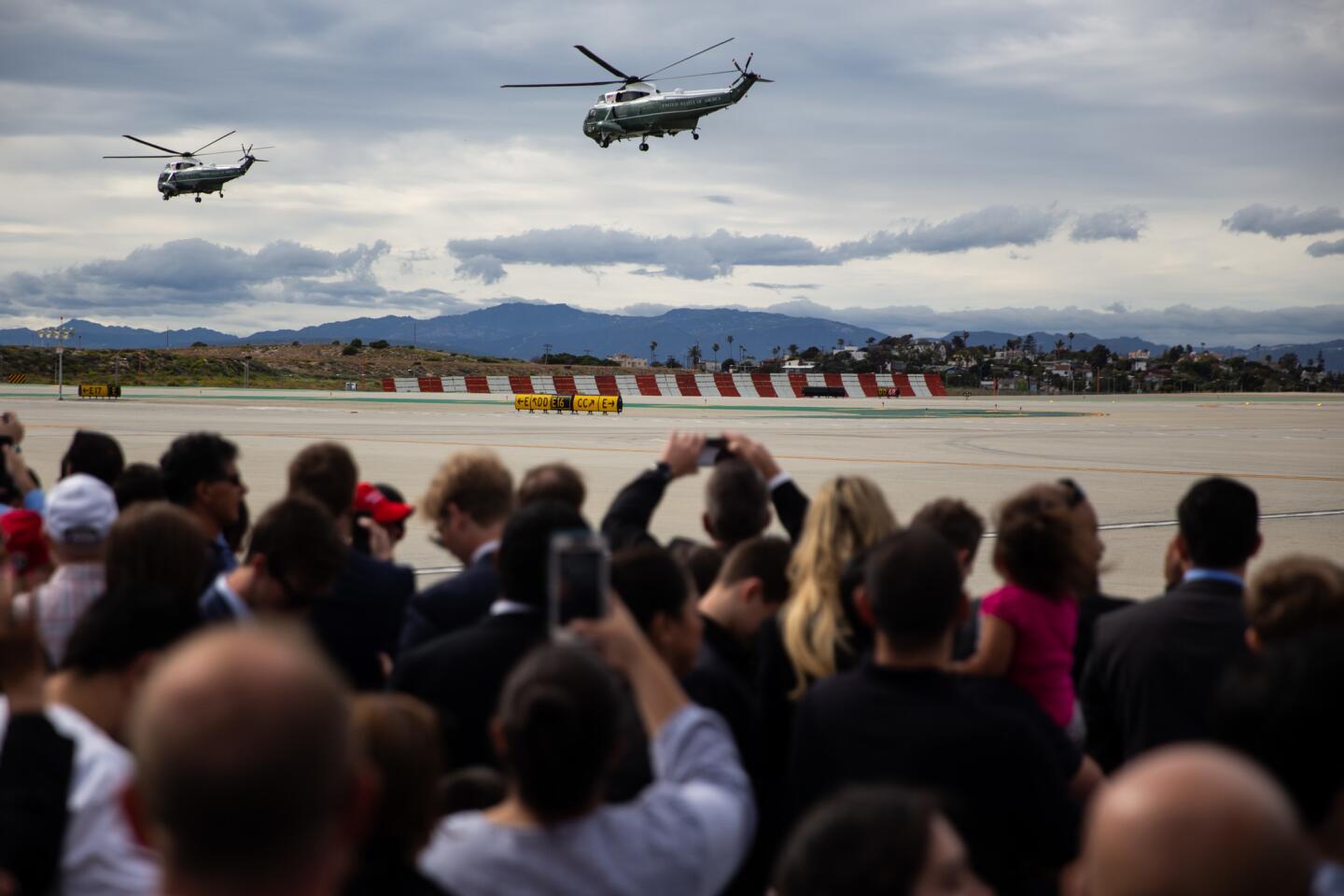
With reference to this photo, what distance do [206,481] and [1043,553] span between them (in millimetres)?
4109

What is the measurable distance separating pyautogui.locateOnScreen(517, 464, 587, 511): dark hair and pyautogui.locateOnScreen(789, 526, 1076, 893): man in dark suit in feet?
8.05

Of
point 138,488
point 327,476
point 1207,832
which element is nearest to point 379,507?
point 327,476

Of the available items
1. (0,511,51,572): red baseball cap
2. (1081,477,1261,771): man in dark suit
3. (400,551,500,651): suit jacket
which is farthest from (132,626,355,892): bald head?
(0,511,51,572): red baseball cap

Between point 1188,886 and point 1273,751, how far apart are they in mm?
946

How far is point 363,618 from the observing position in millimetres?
5172

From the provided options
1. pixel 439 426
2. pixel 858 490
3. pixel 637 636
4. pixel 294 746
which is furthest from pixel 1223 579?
pixel 439 426

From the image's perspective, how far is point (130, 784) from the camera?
1.91m

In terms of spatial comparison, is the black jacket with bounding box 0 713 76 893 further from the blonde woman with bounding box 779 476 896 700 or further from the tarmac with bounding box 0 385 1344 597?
the tarmac with bounding box 0 385 1344 597

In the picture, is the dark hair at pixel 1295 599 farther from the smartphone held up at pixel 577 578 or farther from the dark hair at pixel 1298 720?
the smartphone held up at pixel 577 578

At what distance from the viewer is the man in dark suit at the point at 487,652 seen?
12.8ft

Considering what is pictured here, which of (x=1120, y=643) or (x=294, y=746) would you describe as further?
(x=1120, y=643)

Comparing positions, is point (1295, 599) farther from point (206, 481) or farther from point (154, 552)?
point (206, 481)

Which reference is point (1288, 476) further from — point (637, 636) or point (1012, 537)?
point (637, 636)

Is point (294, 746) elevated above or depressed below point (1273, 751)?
above
